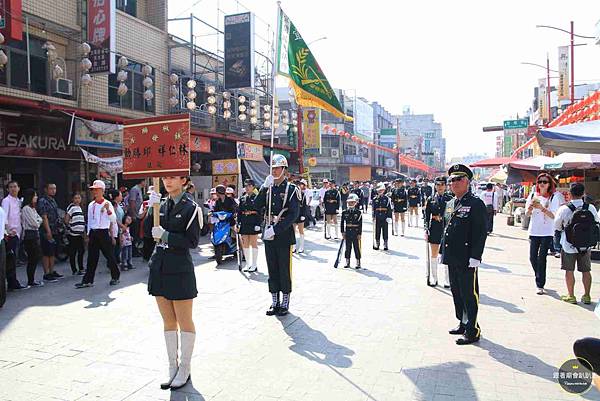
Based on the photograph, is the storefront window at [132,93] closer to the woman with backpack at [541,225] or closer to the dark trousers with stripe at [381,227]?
the dark trousers with stripe at [381,227]

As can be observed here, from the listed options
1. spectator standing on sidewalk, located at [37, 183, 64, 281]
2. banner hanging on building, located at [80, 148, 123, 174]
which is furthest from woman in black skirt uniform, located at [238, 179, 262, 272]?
banner hanging on building, located at [80, 148, 123, 174]

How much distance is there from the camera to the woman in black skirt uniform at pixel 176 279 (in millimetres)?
4324

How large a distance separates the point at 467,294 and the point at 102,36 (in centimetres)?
1276

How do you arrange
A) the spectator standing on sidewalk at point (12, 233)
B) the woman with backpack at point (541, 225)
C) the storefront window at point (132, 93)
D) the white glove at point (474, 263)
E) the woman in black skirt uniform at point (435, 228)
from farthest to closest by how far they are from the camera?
the storefront window at point (132, 93)
the woman in black skirt uniform at point (435, 228)
the spectator standing on sidewalk at point (12, 233)
the woman with backpack at point (541, 225)
the white glove at point (474, 263)

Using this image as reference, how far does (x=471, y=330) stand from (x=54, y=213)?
28.4 ft

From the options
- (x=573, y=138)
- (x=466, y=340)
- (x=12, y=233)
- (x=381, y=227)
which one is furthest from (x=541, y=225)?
(x=12, y=233)

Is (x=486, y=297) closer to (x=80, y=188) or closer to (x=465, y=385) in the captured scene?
(x=465, y=385)

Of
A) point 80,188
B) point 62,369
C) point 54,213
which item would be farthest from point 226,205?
point 62,369

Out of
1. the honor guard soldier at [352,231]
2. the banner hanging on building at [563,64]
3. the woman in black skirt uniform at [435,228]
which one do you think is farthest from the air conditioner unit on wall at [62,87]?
the banner hanging on building at [563,64]

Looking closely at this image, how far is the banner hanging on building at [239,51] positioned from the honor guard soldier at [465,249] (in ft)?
47.8

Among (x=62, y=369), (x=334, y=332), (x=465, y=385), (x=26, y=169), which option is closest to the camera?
(x=465, y=385)

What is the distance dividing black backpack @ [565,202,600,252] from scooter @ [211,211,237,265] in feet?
23.6

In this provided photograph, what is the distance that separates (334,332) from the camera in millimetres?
5762

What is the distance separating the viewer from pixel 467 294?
537cm
